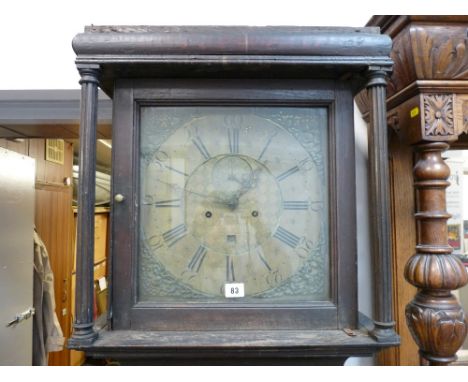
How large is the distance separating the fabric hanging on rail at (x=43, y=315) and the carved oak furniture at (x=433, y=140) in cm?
203

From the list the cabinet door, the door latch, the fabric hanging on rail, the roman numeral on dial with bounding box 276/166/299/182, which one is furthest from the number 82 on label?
the fabric hanging on rail

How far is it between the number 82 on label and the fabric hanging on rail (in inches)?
67.0

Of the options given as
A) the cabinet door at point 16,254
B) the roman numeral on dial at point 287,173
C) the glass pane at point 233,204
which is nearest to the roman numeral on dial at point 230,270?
the glass pane at point 233,204

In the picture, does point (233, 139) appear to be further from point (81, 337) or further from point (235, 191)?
point (81, 337)

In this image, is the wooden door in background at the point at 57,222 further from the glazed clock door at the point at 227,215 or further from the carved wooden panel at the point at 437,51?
the carved wooden panel at the point at 437,51

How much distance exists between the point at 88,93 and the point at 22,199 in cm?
134

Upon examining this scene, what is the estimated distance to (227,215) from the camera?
695 mm

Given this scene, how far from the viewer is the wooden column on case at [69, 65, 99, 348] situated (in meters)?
0.59

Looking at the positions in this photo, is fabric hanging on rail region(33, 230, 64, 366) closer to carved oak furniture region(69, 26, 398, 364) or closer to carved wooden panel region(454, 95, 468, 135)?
carved oak furniture region(69, 26, 398, 364)

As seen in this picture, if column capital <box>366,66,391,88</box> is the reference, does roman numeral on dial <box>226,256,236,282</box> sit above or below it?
below

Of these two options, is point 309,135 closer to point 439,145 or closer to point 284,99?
point 284,99

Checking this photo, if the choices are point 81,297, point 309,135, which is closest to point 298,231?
point 309,135

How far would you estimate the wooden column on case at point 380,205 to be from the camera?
607 millimetres

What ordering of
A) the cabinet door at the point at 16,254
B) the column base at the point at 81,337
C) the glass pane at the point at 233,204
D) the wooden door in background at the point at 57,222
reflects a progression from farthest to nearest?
the wooden door in background at the point at 57,222
the cabinet door at the point at 16,254
the glass pane at the point at 233,204
the column base at the point at 81,337
